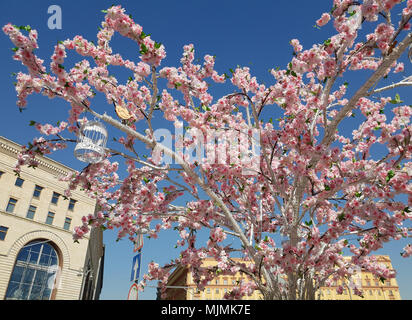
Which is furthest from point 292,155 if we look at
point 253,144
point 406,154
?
point 406,154

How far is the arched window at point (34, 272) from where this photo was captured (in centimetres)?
2280

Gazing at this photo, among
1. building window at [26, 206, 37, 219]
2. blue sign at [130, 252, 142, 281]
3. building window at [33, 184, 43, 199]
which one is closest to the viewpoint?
blue sign at [130, 252, 142, 281]

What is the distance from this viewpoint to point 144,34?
417 centimetres

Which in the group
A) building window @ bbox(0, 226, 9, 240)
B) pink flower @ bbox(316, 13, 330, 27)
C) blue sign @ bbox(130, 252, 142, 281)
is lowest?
blue sign @ bbox(130, 252, 142, 281)

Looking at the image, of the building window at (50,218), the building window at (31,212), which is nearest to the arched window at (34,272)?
the building window at (50,218)

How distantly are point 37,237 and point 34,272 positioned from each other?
10.0 feet

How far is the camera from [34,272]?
79.4 feet

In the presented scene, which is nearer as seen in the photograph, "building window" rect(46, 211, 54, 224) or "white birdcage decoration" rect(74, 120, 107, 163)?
"white birdcage decoration" rect(74, 120, 107, 163)

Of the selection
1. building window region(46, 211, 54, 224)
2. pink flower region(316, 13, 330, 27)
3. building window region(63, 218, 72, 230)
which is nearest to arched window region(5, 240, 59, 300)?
building window region(46, 211, 54, 224)

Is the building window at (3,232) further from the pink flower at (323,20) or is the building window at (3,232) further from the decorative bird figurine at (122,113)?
the pink flower at (323,20)

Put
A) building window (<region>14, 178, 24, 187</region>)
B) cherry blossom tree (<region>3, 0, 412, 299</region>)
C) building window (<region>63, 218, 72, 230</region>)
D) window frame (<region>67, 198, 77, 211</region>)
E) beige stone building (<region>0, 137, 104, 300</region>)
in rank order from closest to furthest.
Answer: cherry blossom tree (<region>3, 0, 412, 299</region>) → beige stone building (<region>0, 137, 104, 300</region>) → building window (<region>14, 178, 24, 187</region>) → building window (<region>63, 218, 72, 230</region>) → window frame (<region>67, 198, 77, 211</region>)

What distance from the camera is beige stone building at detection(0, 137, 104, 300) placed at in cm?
2291

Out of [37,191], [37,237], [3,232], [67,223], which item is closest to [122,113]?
[3,232]

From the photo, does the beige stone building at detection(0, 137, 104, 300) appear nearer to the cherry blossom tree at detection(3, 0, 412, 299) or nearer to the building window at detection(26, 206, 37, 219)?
the building window at detection(26, 206, 37, 219)
